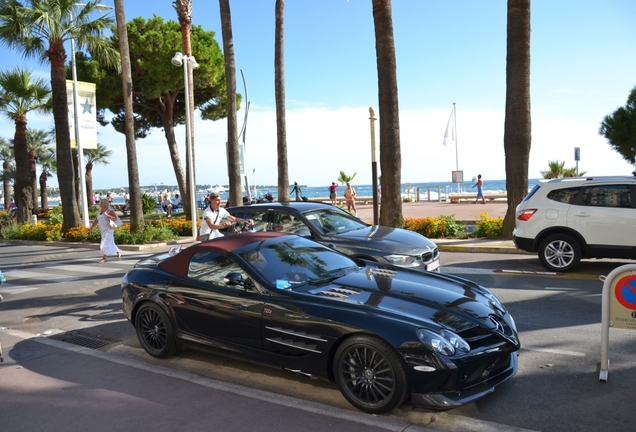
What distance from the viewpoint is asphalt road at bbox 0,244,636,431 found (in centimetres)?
409

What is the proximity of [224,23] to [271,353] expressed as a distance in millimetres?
18343

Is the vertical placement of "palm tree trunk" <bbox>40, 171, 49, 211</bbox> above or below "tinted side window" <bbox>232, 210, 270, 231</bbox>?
above

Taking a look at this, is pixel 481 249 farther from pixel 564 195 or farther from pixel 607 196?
pixel 607 196

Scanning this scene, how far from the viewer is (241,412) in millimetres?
4328

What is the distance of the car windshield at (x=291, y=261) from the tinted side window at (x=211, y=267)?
150 mm

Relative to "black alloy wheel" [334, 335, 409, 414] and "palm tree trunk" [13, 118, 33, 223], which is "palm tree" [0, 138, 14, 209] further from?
"black alloy wheel" [334, 335, 409, 414]

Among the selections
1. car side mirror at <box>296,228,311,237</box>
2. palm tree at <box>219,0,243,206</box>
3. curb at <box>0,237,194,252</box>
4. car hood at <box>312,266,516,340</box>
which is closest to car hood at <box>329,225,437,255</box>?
car side mirror at <box>296,228,311,237</box>

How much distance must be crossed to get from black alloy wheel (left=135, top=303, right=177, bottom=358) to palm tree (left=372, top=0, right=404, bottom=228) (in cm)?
1024

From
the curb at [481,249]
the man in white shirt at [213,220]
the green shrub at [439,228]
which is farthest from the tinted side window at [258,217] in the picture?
the green shrub at [439,228]

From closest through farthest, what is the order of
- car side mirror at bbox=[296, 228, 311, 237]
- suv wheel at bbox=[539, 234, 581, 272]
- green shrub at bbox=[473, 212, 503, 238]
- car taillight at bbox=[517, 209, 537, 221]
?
car side mirror at bbox=[296, 228, 311, 237], suv wheel at bbox=[539, 234, 581, 272], car taillight at bbox=[517, 209, 537, 221], green shrub at bbox=[473, 212, 503, 238]

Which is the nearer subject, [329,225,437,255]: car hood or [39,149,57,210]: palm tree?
[329,225,437,255]: car hood

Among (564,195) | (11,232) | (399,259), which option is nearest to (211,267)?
(399,259)

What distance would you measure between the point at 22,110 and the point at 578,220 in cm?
2934

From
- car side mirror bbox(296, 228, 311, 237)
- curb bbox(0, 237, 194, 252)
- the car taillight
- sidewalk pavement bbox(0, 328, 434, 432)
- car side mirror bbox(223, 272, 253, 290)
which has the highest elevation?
the car taillight
